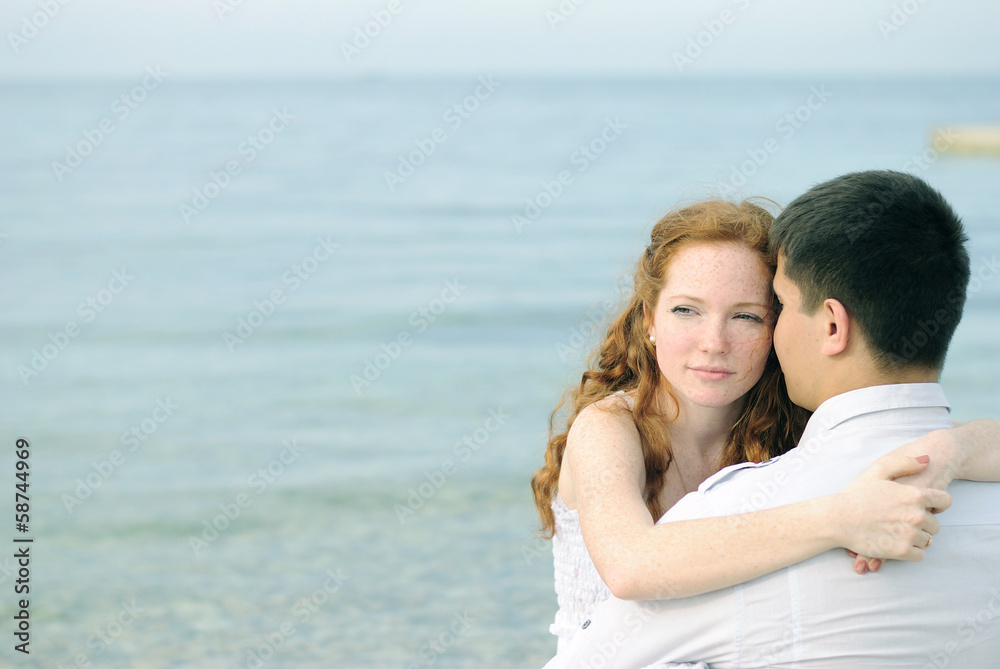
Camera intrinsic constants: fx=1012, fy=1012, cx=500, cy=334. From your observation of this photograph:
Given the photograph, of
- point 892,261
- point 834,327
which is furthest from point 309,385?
point 892,261

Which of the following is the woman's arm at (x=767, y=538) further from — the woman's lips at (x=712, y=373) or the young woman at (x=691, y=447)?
the woman's lips at (x=712, y=373)

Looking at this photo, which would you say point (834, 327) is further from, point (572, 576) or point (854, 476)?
point (572, 576)

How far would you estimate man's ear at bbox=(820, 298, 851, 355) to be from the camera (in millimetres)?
2109

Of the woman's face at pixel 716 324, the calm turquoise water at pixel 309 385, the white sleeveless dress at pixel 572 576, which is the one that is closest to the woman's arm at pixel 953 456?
the woman's face at pixel 716 324

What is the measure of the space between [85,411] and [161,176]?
21787 mm

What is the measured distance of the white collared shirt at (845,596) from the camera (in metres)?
1.91

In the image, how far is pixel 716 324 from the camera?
265 centimetres

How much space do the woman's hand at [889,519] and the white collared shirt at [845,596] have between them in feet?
0.21

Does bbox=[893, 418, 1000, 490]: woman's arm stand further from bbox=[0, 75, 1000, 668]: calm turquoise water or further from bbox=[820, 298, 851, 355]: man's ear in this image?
bbox=[0, 75, 1000, 668]: calm turquoise water

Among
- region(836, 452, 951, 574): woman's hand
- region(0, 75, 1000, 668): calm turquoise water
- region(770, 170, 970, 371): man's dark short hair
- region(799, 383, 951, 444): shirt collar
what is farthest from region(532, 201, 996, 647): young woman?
region(0, 75, 1000, 668): calm turquoise water

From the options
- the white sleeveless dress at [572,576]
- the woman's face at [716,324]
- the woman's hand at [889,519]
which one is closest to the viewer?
the woman's hand at [889,519]

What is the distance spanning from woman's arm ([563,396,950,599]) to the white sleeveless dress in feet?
2.63

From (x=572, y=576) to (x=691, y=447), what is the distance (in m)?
0.52

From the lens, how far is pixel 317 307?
15445 millimetres
